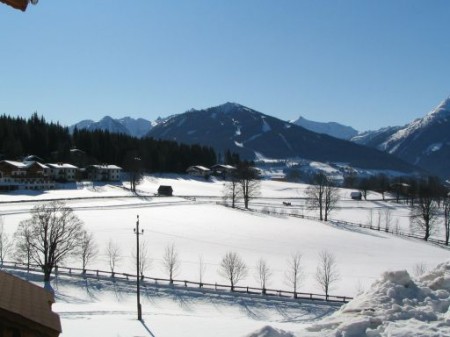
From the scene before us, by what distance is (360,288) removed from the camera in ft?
135

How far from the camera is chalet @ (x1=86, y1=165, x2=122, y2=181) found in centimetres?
12300

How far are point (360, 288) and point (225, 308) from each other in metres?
12.7

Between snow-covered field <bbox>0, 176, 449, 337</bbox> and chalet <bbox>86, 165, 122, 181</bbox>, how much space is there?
45.2 feet

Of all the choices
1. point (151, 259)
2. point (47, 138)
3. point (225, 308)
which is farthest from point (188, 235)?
point (47, 138)

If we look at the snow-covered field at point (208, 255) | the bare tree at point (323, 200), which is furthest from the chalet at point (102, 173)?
the bare tree at point (323, 200)

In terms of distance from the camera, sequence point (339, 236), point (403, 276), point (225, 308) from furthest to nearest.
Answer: point (339, 236)
point (225, 308)
point (403, 276)

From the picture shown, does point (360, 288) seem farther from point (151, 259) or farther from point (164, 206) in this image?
point (164, 206)

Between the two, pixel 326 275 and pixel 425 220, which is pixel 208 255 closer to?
pixel 326 275

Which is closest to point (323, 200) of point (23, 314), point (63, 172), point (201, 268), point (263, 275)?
point (201, 268)

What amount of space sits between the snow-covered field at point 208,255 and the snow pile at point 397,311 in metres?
0.60

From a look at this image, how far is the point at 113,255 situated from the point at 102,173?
82.4m

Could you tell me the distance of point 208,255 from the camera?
50.6 m

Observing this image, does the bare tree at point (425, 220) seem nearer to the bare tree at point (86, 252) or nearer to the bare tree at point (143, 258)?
the bare tree at point (143, 258)

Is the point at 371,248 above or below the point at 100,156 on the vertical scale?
below
